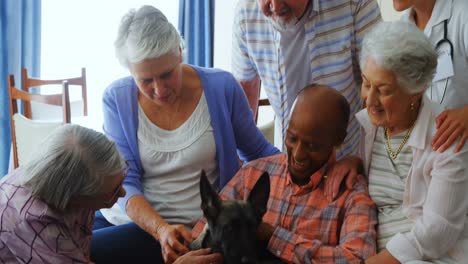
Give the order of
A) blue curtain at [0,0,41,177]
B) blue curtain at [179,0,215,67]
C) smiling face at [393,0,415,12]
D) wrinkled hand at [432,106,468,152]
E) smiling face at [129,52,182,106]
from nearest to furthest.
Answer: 1. wrinkled hand at [432,106,468,152]
2. smiling face at [393,0,415,12]
3. smiling face at [129,52,182,106]
4. blue curtain at [0,0,41,177]
5. blue curtain at [179,0,215,67]

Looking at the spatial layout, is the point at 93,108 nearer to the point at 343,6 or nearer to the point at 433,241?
the point at 343,6

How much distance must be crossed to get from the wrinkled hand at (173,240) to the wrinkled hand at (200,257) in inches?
3.4

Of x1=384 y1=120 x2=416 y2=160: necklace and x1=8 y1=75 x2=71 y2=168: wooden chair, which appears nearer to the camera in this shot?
x1=384 y1=120 x2=416 y2=160: necklace

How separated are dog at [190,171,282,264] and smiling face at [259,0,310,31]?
61 cm

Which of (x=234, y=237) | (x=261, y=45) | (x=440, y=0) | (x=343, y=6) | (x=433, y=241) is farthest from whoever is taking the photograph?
(x=261, y=45)

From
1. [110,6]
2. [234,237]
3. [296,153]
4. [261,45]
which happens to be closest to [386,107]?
[296,153]

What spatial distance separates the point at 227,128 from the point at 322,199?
513 mm

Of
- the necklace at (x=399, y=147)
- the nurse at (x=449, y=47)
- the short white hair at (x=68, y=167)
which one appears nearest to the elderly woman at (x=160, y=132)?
the short white hair at (x=68, y=167)

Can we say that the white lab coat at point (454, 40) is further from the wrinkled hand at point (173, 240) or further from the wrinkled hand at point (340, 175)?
the wrinkled hand at point (173, 240)

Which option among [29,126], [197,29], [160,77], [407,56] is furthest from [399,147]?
[197,29]

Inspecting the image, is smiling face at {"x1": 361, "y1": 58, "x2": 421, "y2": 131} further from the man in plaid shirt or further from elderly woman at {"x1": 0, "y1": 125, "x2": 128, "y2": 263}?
elderly woman at {"x1": 0, "y1": 125, "x2": 128, "y2": 263}

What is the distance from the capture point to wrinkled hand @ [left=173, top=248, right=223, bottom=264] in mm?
1487

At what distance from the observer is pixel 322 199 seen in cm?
157

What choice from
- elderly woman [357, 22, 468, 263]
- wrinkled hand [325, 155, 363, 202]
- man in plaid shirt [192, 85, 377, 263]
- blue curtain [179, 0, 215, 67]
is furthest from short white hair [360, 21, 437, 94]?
blue curtain [179, 0, 215, 67]
